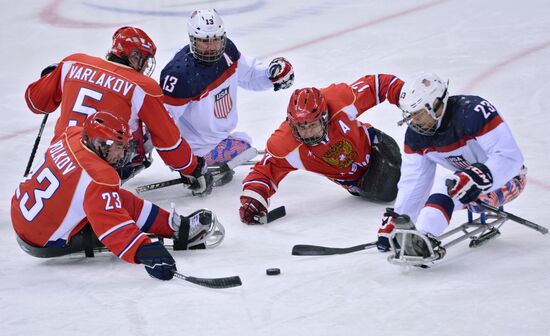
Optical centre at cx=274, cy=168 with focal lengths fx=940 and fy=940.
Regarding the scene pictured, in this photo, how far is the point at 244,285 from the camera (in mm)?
4227

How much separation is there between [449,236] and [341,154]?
0.96 meters

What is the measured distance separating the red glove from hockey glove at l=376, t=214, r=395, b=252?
2.98 feet

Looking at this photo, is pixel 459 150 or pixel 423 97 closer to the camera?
pixel 423 97

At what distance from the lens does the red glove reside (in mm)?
5264

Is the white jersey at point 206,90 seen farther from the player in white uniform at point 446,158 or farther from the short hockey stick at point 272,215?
the player in white uniform at point 446,158

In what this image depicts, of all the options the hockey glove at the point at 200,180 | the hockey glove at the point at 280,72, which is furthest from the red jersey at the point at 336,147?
the hockey glove at the point at 280,72

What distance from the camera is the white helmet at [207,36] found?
18.7 feet

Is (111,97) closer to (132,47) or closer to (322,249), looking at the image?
(132,47)

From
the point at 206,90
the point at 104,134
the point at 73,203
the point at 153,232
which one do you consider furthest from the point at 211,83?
the point at 73,203

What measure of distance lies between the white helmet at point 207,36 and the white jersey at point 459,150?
164 centimetres

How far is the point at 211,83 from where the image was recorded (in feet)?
19.4

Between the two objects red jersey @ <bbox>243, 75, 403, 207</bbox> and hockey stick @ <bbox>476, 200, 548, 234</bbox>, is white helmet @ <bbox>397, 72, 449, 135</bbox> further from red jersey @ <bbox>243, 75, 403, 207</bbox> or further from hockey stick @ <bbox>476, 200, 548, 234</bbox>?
red jersey @ <bbox>243, 75, 403, 207</bbox>

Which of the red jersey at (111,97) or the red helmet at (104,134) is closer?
the red helmet at (104,134)

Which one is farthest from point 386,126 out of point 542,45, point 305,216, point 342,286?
point 342,286
